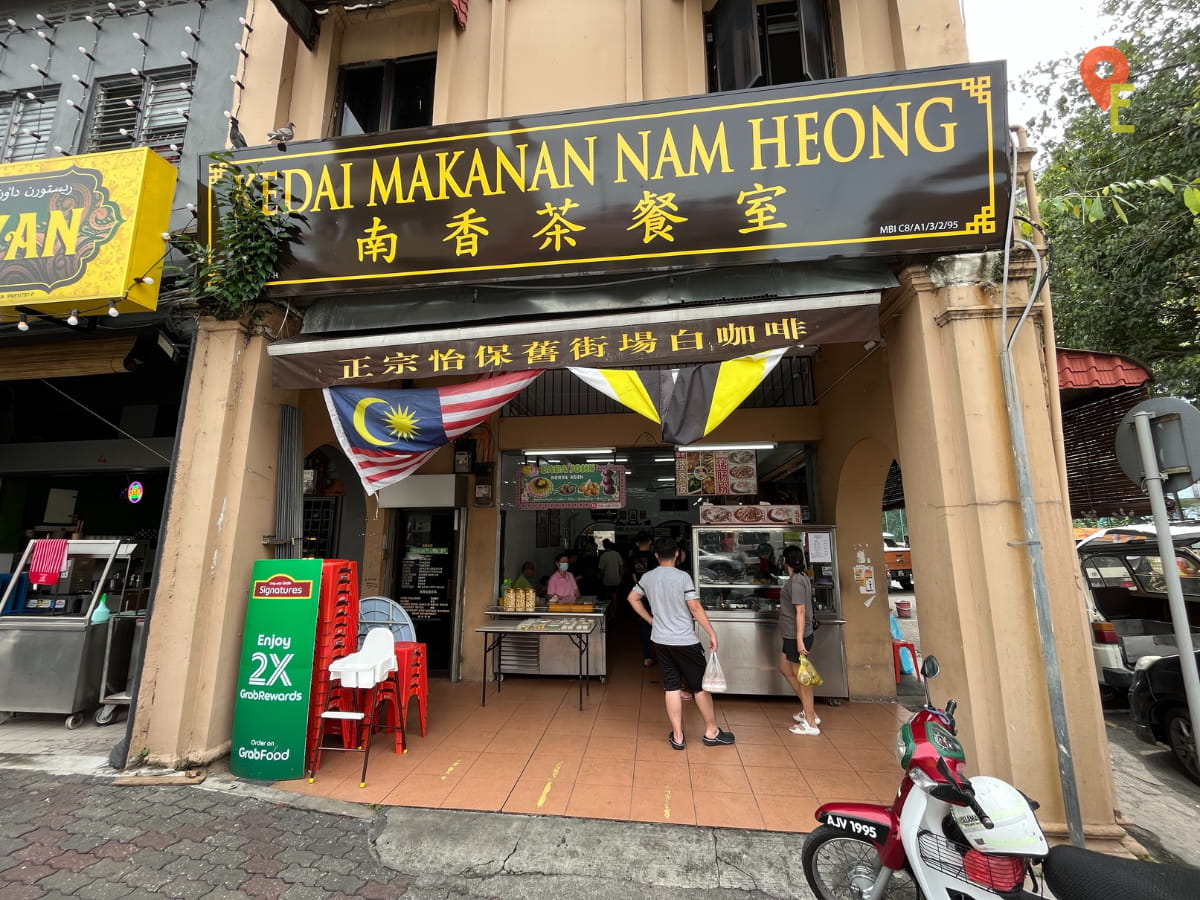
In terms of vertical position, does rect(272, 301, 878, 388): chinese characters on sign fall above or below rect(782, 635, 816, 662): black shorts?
above

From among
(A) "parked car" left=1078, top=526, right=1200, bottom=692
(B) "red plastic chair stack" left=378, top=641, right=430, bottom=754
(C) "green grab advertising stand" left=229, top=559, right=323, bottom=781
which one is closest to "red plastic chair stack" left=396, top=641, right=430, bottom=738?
(B) "red plastic chair stack" left=378, top=641, right=430, bottom=754

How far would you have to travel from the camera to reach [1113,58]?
3547mm

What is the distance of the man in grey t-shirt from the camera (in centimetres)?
503

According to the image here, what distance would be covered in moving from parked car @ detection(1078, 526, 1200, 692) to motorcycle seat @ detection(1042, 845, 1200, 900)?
5173mm

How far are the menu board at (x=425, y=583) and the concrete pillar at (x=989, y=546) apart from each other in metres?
6.00

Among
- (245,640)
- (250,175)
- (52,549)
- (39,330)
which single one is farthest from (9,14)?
(245,640)

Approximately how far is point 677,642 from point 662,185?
4.13 meters

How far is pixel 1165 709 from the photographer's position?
4977 millimetres

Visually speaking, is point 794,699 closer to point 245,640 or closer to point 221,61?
point 245,640

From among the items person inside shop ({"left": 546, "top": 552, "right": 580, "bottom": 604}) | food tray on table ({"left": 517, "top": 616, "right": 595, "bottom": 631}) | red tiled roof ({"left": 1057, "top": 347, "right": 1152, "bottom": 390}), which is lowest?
food tray on table ({"left": 517, "top": 616, "right": 595, "bottom": 631})

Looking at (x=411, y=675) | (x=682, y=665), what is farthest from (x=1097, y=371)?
(x=411, y=675)
